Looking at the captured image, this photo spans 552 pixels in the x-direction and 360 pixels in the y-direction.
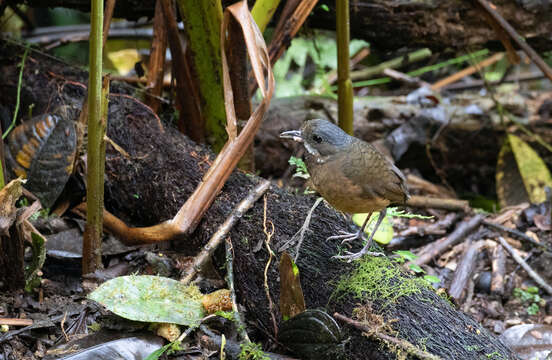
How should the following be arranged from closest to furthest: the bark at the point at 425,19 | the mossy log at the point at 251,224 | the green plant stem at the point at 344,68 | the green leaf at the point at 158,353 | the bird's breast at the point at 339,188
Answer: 1. the green leaf at the point at 158,353
2. the mossy log at the point at 251,224
3. the bird's breast at the point at 339,188
4. the green plant stem at the point at 344,68
5. the bark at the point at 425,19

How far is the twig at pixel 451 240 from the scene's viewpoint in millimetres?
3895

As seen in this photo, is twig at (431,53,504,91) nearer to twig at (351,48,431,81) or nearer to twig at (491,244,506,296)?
twig at (351,48,431,81)

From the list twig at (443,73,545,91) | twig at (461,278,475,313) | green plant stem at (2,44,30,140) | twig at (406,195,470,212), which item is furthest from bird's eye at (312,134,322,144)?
twig at (443,73,545,91)

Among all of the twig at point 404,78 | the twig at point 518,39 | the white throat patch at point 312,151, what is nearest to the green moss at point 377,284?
the white throat patch at point 312,151

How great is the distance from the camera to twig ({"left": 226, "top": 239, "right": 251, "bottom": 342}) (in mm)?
2412

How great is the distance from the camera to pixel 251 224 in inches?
113

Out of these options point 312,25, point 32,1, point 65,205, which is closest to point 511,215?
point 312,25

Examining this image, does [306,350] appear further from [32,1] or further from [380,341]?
[32,1]

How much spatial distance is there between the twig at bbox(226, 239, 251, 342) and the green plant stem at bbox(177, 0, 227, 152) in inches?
38.1

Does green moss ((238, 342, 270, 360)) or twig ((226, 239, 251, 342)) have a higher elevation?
twig ((226, 239, 251, 342))

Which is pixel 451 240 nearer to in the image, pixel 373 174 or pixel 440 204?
pixel 440 204

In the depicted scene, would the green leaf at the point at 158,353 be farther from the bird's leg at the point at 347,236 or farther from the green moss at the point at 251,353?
the bird's leg at the point at 347,236

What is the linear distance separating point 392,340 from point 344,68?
189 cm

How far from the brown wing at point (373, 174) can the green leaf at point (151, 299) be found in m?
0.94
